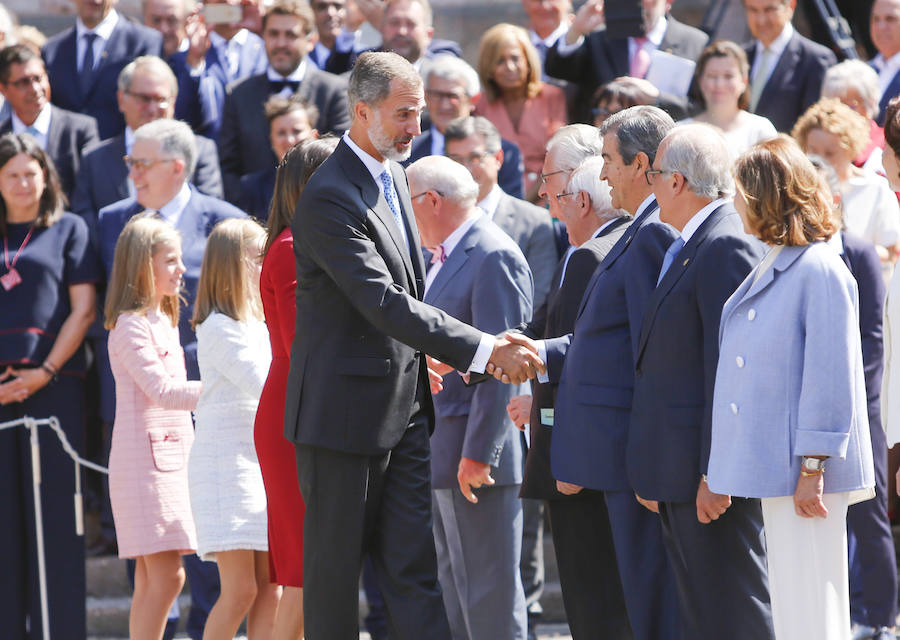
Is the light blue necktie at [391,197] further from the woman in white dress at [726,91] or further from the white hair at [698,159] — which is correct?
the woman in white dress at [726,91]

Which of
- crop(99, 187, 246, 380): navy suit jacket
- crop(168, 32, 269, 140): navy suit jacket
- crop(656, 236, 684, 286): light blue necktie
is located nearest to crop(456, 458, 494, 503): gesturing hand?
crop(656, 236, 684, 286): light blue necktie

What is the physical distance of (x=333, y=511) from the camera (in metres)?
4.54

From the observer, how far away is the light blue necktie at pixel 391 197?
4.73 metres

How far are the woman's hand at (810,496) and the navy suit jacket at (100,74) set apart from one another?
5542mm

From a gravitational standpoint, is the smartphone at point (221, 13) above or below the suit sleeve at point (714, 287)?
above

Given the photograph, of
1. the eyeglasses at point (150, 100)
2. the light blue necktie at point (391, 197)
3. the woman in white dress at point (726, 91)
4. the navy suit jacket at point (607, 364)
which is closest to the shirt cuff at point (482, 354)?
the navy suit jacket at point (607, 364)

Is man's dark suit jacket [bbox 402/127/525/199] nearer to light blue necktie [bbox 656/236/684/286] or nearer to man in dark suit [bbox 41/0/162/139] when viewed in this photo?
man in dark suit [bbox 41/0/162/139]

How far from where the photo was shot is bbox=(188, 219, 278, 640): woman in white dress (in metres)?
5.42

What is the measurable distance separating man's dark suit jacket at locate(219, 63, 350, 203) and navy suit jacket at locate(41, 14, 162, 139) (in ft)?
2.49

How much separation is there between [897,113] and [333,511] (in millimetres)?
2364

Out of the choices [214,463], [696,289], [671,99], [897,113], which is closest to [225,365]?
[214,463]

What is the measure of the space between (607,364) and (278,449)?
134cm

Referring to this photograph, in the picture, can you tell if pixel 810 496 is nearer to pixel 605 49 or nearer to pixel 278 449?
pixel 278 449

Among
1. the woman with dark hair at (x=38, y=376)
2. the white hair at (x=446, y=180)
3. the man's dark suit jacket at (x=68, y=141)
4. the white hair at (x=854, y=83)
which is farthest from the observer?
the man's dark suit jacket at (x=68, y=141)
